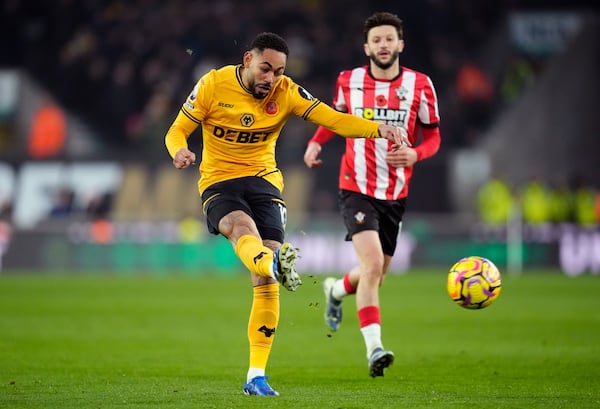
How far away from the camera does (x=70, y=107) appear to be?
26109 mm

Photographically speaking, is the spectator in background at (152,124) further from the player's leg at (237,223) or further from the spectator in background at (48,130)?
the player's leg at (237,223)

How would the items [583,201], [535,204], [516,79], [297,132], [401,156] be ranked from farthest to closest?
[516,79]
[297,132]
[535,204]
[583,201]
[401,156]

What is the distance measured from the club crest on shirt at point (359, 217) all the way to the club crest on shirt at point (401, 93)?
0.94m

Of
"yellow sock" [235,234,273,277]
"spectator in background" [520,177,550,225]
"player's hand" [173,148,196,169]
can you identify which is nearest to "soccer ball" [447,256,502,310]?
"yellow sock" [235,234,273,277]

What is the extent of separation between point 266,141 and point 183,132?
60cm

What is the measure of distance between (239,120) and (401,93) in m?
1.81

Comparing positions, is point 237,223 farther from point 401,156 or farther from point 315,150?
point 315,150

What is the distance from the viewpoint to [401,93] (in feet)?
28.7

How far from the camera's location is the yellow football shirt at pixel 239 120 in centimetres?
738

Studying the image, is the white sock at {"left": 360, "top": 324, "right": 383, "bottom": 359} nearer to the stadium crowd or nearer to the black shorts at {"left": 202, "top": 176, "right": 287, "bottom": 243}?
the black shorts at {"left": 202, "top": 176, "right": 287, "bottom": 243}

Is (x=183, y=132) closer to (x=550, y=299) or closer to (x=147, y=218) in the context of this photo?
(x=550, y=299)

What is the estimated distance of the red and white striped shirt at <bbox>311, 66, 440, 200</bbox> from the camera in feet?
28.7

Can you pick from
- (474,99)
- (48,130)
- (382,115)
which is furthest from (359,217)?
(474,99)

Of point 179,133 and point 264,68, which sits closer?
point 264,68
